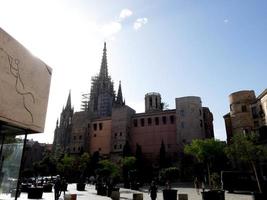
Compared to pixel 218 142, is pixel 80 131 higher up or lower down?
higher up

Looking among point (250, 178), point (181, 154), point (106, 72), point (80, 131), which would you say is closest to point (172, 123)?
point (181, 154)

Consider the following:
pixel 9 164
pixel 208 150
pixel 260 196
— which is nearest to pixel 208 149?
pixel 208 150

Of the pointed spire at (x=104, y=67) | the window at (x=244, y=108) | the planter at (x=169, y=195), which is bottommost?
the planter at (x=169, y=195)

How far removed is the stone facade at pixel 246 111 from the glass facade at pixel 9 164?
3603 centimetres

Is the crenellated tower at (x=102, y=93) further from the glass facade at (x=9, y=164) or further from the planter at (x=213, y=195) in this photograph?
the glass facade at (x=9, y=164)

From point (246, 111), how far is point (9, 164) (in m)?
38.9

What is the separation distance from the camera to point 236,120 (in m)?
43.2

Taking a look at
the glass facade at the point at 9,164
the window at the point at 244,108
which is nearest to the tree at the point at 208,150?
the window at the point at 244,108

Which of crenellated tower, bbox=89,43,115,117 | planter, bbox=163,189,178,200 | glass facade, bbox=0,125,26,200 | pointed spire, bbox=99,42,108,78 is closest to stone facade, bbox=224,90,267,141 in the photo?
planter, bbox=163,189,178,200

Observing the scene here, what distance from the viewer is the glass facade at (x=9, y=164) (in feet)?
33.2

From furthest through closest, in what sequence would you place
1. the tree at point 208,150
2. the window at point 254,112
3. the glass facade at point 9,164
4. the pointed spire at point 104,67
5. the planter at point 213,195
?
1. the pointed spire at point 104,67
2. the tree at point 208,150
3. the window at point 254,112
4. the planter at point 213,195
5. the glass facade at point 9,164

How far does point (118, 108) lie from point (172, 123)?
13.8 metres

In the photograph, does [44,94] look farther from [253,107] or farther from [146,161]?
[146,161]

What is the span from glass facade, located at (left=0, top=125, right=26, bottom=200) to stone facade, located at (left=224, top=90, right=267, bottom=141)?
36025 mm
